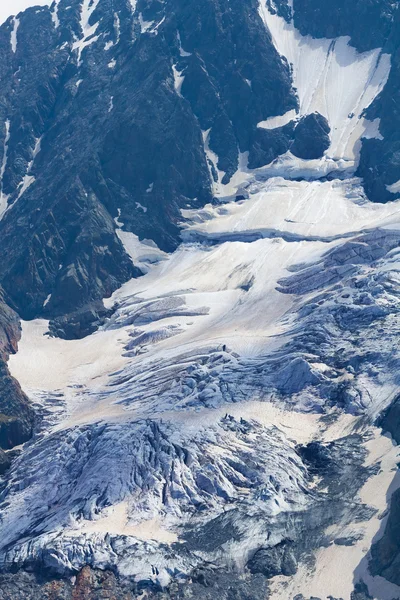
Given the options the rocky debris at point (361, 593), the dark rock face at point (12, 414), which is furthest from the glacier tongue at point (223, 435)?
the dark rock face at point (12, 414)

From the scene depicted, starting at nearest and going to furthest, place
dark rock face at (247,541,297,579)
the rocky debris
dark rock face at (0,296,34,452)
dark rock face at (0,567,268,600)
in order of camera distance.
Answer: the rocky debris, dark rock face at (0,567,268,600), dark rock face at (247,541,297,579), dark rock face at (0,296,34,452)

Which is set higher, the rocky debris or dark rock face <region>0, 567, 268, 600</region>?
dark rock face <region>0, 567, 268, 600</region>

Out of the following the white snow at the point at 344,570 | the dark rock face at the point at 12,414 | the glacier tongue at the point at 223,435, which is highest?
the dark rock face at the point at 12,414

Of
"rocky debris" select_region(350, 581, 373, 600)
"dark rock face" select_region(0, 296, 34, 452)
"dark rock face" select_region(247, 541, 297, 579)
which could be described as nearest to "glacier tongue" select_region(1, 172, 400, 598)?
"dark rock face" select_region(247, 541, 297, 579)

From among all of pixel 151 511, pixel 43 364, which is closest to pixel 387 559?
pixel 151 511

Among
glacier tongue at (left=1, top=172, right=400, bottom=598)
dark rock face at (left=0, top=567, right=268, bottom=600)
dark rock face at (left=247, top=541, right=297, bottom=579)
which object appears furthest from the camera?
glacier tongue at (left=1, top=172, right=400, bottom=598)

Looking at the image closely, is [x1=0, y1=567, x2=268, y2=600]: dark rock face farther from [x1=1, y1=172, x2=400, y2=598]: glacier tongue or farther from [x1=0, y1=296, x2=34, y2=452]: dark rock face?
[x1=0, y1=296, x2=34, y2=452]: dark rock face

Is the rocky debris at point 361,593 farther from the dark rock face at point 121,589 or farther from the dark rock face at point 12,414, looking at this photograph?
the dark rock face at point 12,414

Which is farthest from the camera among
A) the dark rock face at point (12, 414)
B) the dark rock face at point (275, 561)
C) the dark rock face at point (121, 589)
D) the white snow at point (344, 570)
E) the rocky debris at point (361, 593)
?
the dark rock face at point (12, 414)

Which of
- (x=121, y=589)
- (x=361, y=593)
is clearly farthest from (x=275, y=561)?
(x=121, y=589)

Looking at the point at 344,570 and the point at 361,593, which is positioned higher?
the point at 344,570

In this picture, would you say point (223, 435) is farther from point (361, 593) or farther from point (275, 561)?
point (361, 593)

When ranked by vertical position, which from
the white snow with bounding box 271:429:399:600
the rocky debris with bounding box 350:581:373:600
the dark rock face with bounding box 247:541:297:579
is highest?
the dark rock face with bounding box 247:541:297:579
